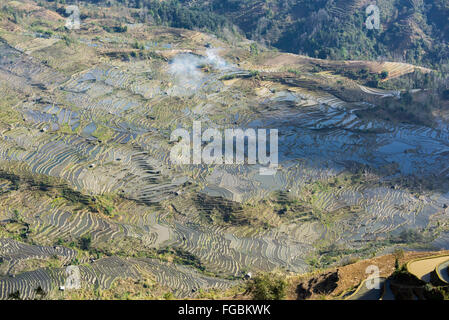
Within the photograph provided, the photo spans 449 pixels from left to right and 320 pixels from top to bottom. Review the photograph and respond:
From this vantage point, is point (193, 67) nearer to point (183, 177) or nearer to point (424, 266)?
point (183, 177)

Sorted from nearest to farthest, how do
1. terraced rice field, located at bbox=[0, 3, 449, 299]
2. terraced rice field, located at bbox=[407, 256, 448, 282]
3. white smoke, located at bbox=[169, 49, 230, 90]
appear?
terraced rice field, located at bbox=[407, 256, 448, 282], terraced rice field, located at bbox=[0, 3, 449, 299], white smoke, located at bbox=[169, 49, 230, 90]

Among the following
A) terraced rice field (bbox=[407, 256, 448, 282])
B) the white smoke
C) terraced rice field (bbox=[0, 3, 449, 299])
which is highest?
the white smoke

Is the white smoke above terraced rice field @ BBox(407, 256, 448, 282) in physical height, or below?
above

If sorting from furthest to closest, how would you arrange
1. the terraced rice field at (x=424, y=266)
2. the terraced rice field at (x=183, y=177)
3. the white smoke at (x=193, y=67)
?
the white smoke at (x=193, y=67) → the terraced rice field at (x=183, y=177) → the terraced rice field at (x=424, y=266)

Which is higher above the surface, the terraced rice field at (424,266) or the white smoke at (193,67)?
the white smoke at (193,67)

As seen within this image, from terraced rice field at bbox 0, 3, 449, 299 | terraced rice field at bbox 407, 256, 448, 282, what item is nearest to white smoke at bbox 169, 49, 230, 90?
terraced rice field at bbox 0, 3, 449, 299

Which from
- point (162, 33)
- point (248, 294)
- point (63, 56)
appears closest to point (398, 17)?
point (162, 33)

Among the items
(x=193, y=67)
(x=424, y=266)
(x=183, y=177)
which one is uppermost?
(x=193, y=67)

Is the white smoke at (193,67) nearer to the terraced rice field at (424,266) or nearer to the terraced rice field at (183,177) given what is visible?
the terraced rice field at (183,177)

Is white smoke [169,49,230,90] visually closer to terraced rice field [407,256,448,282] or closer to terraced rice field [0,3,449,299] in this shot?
terraced rice field [0,3,449,299]

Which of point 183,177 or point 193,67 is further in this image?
point 193,67

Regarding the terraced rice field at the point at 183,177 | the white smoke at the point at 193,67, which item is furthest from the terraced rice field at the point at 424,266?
the white smoke at the point at 193,67

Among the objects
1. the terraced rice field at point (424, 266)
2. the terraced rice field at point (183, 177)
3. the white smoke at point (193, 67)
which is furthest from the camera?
the white smoke at point (193, 67)

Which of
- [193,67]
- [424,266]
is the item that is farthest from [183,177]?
[193,67]
